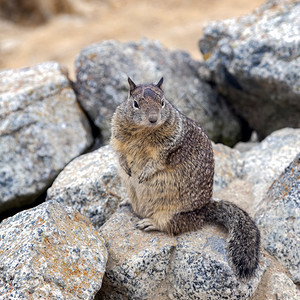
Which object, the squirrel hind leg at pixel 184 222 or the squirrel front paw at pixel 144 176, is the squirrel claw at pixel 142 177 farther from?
the squirrel hind leg at pixel 184 222

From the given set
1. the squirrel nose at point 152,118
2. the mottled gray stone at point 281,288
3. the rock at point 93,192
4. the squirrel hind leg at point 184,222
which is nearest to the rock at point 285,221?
the mottled gray stone at point 281,288

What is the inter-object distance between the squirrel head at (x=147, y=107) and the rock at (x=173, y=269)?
1222 millimetres

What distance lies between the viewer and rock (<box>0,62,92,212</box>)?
6.39 m

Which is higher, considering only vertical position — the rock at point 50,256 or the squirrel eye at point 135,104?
the squirrel eye at point 135,104

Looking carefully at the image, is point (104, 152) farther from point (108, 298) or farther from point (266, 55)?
point (266, 55)

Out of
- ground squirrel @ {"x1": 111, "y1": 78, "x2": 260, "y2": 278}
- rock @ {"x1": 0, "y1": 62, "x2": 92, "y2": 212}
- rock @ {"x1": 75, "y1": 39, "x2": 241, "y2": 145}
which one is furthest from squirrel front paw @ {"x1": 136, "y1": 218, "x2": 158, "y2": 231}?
rock @ {"x1": 75, "y1": 39, "x2": 241, "y2": 145}

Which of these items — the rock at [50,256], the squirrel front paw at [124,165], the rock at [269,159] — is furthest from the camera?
the rock at [269,159]

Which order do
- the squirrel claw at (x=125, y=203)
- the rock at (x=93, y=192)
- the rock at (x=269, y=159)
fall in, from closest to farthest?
the squirrel claw at (x=125, y=203) → the rock at (x=93, y=192) → the rock at (x=269, y=159)

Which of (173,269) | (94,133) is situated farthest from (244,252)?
(94,133)

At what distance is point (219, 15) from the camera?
16.8 m

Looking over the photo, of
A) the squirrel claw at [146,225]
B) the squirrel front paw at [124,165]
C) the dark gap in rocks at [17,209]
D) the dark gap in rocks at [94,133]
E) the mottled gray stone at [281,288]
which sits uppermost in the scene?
the squirrel front paw at [124,165]

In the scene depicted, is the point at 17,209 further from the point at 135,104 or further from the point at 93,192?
the point at 135,104

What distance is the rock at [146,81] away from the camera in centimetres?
723

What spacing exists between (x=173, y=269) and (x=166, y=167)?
104cm
